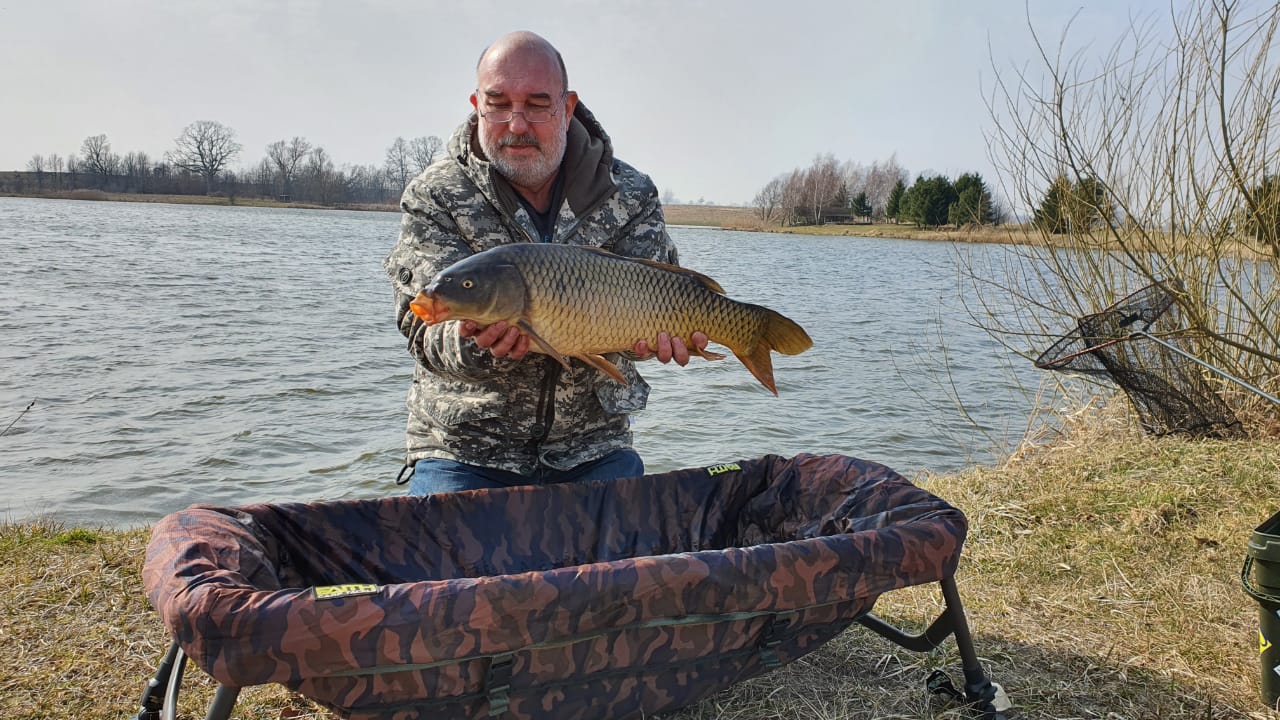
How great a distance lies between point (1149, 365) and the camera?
5.45 meters

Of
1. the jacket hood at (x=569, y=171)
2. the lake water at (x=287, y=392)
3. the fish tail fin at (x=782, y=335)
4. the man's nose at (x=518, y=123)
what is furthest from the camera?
the lake water at (x=287, y=392)

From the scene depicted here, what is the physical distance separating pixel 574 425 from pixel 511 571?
1.77ft

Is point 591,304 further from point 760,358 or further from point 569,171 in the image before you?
point 569,171

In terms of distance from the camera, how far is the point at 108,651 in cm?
244

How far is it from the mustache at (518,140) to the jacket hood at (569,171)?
10cm

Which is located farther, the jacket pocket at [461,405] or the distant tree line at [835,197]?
the distant tree line at [835,197]

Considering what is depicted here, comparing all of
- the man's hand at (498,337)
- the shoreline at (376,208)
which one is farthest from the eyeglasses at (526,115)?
the shoreline at (376,208)

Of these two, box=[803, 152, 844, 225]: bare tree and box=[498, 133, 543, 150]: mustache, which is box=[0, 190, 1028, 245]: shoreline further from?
box=[498, 133, 543, 150]: mustache

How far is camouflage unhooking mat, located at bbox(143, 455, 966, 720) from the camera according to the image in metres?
1.62

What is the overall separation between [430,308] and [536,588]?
0.70 metres

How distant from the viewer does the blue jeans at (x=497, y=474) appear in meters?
2.83

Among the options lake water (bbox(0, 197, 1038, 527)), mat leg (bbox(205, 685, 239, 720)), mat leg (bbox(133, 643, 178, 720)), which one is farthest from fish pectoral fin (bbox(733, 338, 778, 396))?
lake water (bbox(0, 197, 1038, 527))

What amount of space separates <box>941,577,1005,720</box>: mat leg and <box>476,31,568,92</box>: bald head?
1.83 m

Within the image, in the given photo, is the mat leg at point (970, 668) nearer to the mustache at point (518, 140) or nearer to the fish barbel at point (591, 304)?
the fish barbel at point (591, 304)
